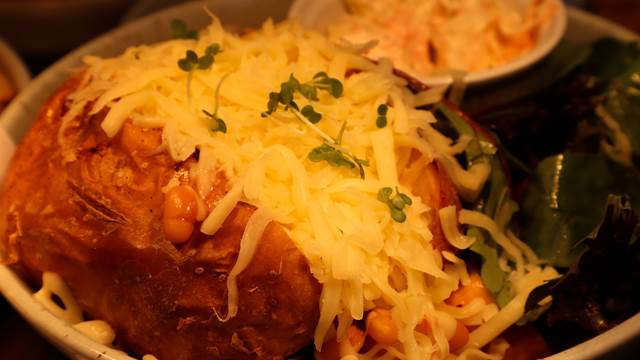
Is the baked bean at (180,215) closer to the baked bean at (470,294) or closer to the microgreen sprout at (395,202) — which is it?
the microgreen sprout at (395,202)

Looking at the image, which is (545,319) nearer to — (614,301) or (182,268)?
(614,301)

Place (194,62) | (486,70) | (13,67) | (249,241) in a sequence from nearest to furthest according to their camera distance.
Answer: (249,241)
(194,62)
(486,70)
(13,67)

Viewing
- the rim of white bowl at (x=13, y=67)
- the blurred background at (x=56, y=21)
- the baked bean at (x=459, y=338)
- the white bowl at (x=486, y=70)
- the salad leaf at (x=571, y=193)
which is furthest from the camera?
the blurred background at (x=56, y=21)

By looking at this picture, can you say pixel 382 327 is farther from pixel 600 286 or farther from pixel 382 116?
pixel 600 286

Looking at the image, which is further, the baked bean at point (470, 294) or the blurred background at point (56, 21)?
the blurred background at point (56, 21)

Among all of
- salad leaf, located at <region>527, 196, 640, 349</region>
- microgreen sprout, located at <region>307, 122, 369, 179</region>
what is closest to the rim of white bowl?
microgreen sprout, located at <region>307, 122, 369, 179</region>

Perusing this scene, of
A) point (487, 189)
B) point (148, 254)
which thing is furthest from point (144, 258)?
point (487, 189)

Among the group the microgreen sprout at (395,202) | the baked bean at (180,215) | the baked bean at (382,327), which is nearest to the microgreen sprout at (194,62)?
the baked bean at (180,215)
